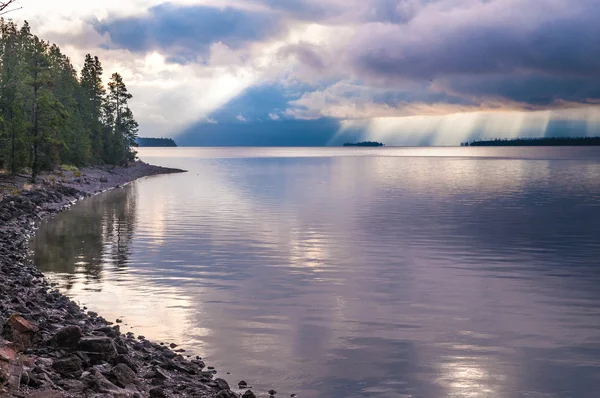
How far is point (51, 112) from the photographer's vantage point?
77.1 meters

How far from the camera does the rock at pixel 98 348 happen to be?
610 inches

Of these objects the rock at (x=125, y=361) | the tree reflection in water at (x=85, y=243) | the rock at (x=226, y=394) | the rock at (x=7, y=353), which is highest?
the rock at (x=7, y=353)

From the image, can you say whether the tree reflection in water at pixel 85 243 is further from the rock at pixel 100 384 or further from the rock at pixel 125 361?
the rock at pixel 100 384

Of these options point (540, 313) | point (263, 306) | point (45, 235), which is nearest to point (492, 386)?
point (540, 313)

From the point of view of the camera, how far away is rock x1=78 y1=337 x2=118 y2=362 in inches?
610

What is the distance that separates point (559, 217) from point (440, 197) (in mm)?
24134

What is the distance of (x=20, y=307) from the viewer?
19.8m

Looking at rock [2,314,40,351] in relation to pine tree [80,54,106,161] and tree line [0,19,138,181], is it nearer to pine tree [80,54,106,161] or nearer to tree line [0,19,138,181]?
tree line [0,19,138,181]

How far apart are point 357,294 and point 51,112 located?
61797 mm

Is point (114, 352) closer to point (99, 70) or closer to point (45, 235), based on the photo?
point (45, 235)

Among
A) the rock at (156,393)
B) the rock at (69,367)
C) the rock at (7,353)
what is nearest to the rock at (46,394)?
the rock at (7,353)

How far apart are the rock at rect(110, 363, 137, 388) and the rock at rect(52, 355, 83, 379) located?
29.6 inches

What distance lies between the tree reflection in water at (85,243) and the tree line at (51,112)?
10070mm

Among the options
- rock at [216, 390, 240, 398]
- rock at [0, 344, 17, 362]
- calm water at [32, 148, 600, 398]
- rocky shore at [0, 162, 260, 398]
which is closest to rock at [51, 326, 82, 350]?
rocky shore at [0, 162, 260, 398]
